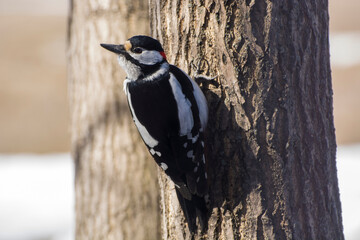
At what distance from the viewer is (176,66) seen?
2.89m

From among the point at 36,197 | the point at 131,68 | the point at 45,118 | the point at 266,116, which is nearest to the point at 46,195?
the point at 36,197

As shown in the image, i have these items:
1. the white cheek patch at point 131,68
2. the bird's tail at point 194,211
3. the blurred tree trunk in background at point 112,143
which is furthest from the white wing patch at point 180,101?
the blurred tree trunk in background at point 112,143

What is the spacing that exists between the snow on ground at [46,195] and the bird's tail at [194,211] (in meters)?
3.59

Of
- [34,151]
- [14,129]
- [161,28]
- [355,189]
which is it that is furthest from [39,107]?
[161,28]

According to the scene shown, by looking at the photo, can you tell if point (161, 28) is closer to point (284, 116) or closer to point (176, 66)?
point (176, 66)

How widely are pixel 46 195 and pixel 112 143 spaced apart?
3.58 metres

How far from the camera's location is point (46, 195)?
7797mm

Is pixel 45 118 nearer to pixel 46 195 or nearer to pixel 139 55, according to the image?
pixel 46 195

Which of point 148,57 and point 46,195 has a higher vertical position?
point 148,57

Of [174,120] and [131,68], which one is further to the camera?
[131,68]

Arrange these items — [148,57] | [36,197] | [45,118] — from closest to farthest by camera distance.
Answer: [148,57], [36,197], [45,118]

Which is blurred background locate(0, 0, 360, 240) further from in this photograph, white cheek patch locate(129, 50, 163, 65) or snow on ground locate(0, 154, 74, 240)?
white cheek patch locate(129, 50, 163, 65)

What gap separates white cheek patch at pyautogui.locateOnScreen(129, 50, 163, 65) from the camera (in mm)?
2848

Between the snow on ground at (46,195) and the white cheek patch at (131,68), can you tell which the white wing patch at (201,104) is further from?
the snow on ground at (46,195)
